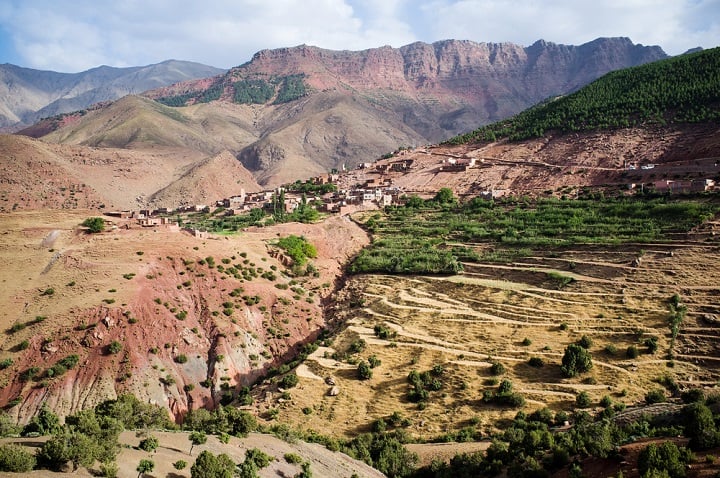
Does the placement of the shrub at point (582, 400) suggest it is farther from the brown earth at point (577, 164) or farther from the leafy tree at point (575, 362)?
the brown earth at point (577, 164)

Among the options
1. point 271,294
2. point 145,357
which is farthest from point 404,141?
point 145,357

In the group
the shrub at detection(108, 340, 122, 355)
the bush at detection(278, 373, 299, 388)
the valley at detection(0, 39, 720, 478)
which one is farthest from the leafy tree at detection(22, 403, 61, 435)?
the bush at detection(278, 373, 299, 388)

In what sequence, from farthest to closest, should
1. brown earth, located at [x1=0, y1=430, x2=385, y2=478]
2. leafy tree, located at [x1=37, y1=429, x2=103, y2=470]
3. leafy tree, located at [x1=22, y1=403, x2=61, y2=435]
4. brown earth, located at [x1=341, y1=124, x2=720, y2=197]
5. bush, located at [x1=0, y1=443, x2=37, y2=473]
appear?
brown earth, located at [x1=341, y1=124, x2=720, y2=197] < leafy tree, located at [x1=22, y1=403, x2=61, y2=435] < brown earth, located at [x1=0, y1=430, x2=385, y2=478] < leafy tree, located at [x1=37, y1=429, x2=103, y2=470] < bush, located at [x1=0, y1=443, x2=37, y2=473]

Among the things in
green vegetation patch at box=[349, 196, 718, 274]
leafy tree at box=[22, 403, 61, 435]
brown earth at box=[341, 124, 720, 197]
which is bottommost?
leafy tree at box=[22, 403, 61, 435]

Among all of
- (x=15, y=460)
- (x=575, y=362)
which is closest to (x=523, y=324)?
(x=575, y=362)

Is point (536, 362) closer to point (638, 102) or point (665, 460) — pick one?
point (665, 460)

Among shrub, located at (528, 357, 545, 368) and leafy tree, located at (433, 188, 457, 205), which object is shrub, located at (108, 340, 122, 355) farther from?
leafy tree, located at (433, 188, 457, 205)
